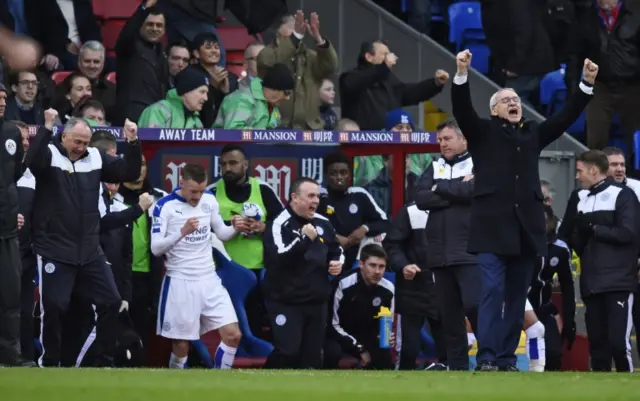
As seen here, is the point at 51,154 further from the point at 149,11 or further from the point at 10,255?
the point at 149,11

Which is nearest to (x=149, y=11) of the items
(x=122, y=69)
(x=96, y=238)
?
(x=122, y=69)

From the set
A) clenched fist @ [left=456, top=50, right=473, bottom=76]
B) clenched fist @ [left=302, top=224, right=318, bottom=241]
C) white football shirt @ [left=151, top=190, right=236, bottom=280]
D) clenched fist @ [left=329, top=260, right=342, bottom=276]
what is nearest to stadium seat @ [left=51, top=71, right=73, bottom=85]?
white football shirt @ [left=151, top=190, right=236, bottom=280]

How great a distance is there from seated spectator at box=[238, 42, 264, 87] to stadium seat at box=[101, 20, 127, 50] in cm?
151

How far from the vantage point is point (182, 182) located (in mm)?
13719

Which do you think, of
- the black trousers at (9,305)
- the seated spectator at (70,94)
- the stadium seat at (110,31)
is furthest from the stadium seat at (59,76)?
the black trousers at (9,305)

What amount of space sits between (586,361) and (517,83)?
15.6ft

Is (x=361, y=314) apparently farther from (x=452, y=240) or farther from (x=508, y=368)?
(x=508, y=368)

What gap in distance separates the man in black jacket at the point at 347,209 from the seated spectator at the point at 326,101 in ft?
4.65

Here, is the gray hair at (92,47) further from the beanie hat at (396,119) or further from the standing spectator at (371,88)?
the beanie hat at (396,119)

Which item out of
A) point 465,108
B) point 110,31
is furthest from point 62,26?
point 465,108

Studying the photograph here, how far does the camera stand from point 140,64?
51.2ft

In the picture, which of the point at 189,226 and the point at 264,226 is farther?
the point at 264,226

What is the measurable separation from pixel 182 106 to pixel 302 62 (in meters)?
2.04

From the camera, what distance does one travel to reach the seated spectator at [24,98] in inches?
568
